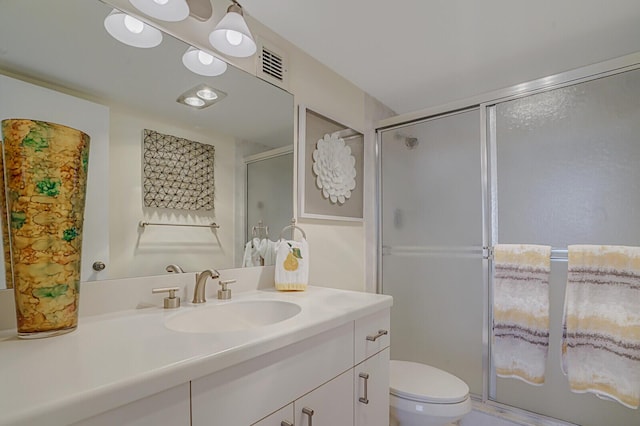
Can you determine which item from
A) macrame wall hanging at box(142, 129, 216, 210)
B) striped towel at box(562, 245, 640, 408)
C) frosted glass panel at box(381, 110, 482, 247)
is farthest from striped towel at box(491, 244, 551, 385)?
macrame wall hanging at box(142, 129, 216, 210)

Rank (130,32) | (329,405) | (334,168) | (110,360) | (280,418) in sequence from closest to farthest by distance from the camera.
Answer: (110,360) → (280,418) → (329,405) → (130,32) → (334,168)

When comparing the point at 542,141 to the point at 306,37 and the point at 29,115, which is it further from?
the point at 29,115

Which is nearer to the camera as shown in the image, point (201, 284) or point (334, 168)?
point (201, 284)

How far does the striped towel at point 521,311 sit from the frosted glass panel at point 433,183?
0.78ft

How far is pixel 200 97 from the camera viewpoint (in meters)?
1.27

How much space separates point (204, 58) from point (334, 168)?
36.1 inches

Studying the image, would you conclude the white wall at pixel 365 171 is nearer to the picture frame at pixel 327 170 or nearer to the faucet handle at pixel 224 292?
the picture frame at pixel 327 170

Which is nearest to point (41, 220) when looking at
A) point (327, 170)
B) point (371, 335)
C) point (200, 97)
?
point (200, 97)

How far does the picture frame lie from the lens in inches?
66.8

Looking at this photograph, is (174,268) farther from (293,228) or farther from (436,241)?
(436,241)

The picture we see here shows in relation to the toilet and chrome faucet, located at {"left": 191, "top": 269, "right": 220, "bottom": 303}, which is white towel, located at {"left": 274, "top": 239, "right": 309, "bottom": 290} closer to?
chrome faucet, located at {"left": 191, "top": 269, "right": 220, "bottom": 303}

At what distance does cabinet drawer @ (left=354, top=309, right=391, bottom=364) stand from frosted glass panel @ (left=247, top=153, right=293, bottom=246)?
0.62 metres

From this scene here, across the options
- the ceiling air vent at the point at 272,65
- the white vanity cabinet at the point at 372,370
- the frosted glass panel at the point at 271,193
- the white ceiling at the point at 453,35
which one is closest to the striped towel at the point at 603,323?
the white vanity cabinet at the point at 372,370

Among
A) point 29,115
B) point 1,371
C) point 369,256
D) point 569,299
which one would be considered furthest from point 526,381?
point 29,115
